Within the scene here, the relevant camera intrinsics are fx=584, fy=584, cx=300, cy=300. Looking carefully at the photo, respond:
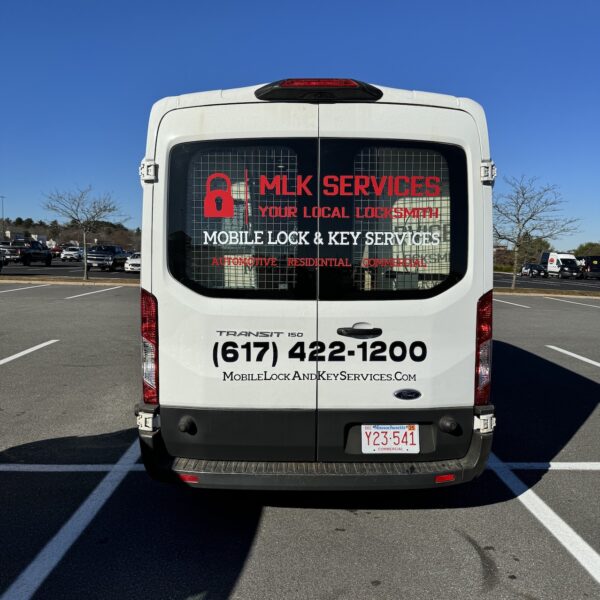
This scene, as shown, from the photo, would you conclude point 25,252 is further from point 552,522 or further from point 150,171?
point 552,522

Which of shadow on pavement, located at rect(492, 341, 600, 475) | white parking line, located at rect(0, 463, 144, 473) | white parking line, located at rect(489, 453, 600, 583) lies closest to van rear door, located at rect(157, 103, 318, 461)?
white parking line, located at rect(0, 463, 144, 473)

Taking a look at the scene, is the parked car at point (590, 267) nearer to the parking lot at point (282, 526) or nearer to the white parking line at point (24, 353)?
the parking lot at point (282, 526)

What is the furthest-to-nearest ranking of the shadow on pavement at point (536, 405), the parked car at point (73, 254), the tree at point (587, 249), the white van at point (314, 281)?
1. the tree at point (587, 249)
2. the parked car at point (73, 254)
3. the shadow on pavement at point (536, 405)
4. the white van at point (314, 281)

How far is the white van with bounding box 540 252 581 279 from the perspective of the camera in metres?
51.4

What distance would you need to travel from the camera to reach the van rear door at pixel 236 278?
3229mm

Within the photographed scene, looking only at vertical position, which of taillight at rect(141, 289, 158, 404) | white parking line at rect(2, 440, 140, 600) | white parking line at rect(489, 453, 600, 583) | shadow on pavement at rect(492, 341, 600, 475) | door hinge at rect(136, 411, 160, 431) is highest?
taillight at rect(141, 289, 158, 404)

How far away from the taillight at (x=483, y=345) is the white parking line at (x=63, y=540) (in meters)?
2.44

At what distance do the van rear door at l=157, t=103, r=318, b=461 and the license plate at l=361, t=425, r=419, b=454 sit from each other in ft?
1.01

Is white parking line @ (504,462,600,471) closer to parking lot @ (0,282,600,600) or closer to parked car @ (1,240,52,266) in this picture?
parking lot @ (0,282,600,600)

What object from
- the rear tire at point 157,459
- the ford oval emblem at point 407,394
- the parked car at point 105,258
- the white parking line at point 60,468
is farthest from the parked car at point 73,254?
the ford oval emblem at point 407,394

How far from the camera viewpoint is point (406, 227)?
3289 mm

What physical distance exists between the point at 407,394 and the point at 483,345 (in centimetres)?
52

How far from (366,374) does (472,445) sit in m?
0.75

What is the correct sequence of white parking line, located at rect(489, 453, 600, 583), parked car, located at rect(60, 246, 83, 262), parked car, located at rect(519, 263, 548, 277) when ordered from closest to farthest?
1. white parking line, located at rect(489, 453, 600, 583)
2. parked car, located at rect(60, 246, 83, 262)
3. parked car, located at rect(519, 263, 548, 277)
